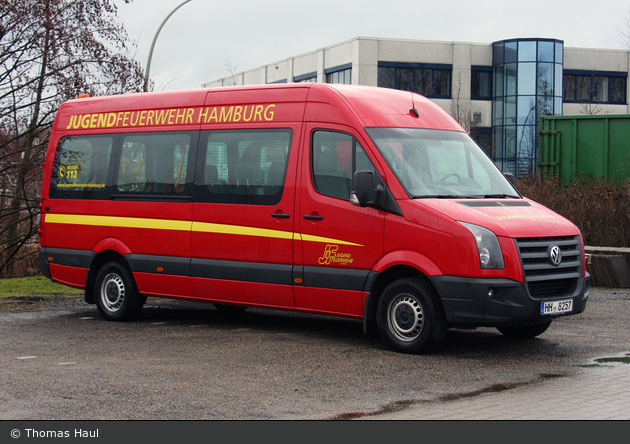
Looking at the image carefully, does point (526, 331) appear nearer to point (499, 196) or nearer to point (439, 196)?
point (499, 196)

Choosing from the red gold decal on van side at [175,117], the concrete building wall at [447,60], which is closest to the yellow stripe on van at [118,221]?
the red gold decal on van side at [175,117]

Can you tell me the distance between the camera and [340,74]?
53.9 metres

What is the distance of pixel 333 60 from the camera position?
54219 mm

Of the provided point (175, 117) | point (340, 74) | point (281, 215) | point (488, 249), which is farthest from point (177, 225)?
point (340, 74)

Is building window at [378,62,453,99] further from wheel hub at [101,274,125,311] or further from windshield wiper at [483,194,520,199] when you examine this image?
windshield wiper at [483,194,520,199]

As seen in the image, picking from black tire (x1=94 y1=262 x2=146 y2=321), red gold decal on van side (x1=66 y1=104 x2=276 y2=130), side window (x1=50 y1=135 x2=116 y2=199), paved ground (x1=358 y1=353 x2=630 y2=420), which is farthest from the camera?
side window (x1=50 y1=135 x2=116 y2=199)

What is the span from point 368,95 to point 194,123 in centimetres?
235

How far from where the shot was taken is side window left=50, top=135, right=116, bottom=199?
11.1 meters

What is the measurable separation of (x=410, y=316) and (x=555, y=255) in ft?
4.87

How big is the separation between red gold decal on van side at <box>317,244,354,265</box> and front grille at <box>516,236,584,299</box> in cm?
176

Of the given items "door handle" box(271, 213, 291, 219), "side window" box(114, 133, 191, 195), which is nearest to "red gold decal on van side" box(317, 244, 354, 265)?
"door handle" box(271, 213, 291, 219)

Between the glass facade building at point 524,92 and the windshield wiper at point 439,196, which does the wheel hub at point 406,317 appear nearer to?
the windshield wiper at point 439,196

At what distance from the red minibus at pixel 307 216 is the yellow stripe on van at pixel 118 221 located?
0.02 m
